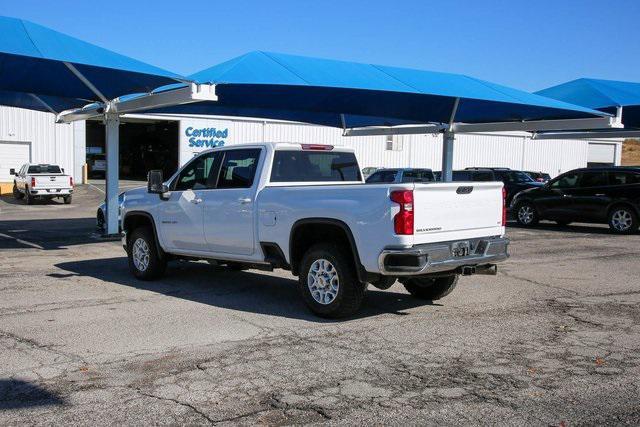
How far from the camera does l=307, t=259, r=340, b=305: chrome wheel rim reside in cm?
722

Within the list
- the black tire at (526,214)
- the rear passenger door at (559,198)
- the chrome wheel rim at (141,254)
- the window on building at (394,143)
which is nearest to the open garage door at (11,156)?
the window on building at (394,143)

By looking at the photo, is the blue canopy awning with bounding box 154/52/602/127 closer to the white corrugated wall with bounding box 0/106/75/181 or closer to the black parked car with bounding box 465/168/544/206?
the black parked car with bounding box 465/168/544/206

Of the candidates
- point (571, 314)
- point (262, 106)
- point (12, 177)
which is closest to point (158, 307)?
point (571, 314)

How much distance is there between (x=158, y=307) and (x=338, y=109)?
11.2m

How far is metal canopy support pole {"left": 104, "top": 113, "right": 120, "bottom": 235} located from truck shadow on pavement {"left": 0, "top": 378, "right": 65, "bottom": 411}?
10.9m

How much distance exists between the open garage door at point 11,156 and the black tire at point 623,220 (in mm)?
28514

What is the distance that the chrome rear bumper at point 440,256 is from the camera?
21.6 feet

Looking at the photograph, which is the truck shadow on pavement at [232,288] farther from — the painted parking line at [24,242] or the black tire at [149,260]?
the painted parking line at [24,242]

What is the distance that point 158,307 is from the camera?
8.01 metres

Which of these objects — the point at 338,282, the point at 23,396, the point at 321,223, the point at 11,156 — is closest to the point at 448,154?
the point at 321,223

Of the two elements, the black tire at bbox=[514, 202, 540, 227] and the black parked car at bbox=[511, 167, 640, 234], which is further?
the black tire at bbox=[514, 202, 540, 227]

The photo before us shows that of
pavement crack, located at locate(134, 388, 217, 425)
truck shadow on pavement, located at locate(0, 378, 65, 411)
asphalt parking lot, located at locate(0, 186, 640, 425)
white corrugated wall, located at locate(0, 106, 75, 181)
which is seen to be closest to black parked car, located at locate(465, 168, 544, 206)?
asphalt parking lot, located at locate(0, 186, 640, 425)

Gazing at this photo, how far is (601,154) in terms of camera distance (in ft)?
178

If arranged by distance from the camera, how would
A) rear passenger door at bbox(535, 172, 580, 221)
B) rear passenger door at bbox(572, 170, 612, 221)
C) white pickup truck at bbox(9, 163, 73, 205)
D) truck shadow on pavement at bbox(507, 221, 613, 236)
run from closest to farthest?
rear passenger door at bbox(572, 170, 612, 221), truck shadow on pavement at bbox(507, 221, 613, 236), rear passenger door at bbox(535, 172, 580, 221), white pickup truck at bbox(9, 163, 73, 205)
